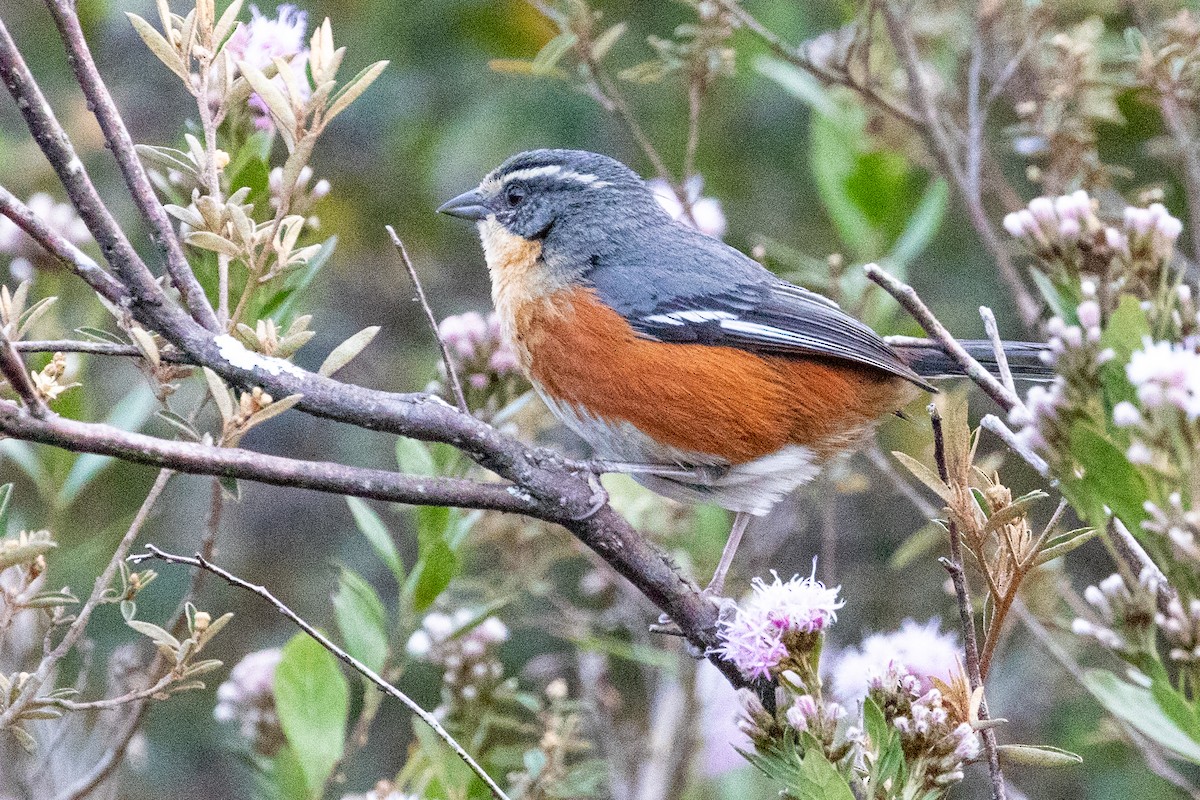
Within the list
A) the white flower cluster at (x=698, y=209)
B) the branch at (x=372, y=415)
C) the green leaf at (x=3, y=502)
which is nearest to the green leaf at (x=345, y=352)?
the branch at (x=372, y=415)

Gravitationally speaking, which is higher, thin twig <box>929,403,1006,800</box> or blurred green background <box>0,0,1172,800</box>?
blurred green background <box>0,0,1172,800</box>

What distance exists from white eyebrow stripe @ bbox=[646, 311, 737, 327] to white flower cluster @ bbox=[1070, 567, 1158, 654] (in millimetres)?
2120

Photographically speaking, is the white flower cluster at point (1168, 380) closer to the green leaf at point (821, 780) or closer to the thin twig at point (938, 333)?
the thin twig at point (938, 333)

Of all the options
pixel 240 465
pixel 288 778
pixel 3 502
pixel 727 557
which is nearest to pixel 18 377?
pixel 240 465

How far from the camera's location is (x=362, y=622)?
3.39m

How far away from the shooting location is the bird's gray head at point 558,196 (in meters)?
4.41

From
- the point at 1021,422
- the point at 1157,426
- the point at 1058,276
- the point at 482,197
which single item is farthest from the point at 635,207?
the point at 1157,426

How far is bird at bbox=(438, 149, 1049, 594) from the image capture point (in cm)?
372

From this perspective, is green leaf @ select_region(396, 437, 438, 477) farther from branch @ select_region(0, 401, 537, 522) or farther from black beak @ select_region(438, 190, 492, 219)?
black beak @ select_region(438, 190, 492, 219)

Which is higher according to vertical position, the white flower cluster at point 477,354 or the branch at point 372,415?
the white flower cluster at point 477,354

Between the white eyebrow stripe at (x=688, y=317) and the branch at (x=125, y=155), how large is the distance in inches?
72.0

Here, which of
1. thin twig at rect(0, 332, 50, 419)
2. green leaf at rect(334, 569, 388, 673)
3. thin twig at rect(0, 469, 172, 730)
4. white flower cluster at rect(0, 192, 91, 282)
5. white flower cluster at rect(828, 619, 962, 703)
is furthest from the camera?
white flower cluster at rect(0, 192, 91, 282)

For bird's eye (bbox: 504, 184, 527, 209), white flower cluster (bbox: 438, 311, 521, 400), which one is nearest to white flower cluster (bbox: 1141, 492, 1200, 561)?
white flower cluster (bbox: 438, 311, 521, 400)

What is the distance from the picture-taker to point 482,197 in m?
4.58
